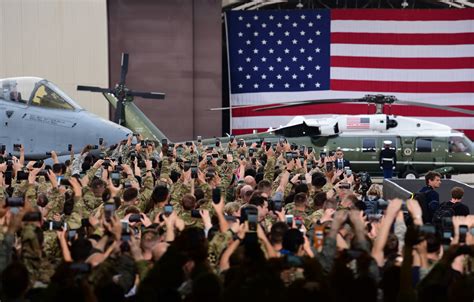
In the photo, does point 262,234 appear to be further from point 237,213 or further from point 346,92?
point 346,92

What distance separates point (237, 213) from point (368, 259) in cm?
258

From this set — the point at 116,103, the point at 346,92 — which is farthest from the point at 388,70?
the point at 116,103

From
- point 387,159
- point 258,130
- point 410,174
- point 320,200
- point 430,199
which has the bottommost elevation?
point 410,174

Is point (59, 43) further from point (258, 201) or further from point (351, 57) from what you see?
point (258, 201)

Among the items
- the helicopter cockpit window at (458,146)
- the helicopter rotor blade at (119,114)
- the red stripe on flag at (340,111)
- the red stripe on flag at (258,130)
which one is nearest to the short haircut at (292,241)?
the helicopter rotor blade at (119,114)

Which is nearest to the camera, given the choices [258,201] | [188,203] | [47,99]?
[188,203]

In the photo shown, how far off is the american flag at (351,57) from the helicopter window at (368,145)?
A: 6970mm

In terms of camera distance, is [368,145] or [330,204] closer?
[330,204]

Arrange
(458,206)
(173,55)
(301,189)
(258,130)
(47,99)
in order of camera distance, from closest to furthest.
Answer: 1. (301,189)
2. (458,206)
3. (47,99)
4. (173,55)
5. (258,130)

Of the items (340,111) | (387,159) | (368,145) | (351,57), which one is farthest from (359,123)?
(340,111)

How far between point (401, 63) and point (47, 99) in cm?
1473

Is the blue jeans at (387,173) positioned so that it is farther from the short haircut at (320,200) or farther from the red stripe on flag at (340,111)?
the short haircut at (320,200)

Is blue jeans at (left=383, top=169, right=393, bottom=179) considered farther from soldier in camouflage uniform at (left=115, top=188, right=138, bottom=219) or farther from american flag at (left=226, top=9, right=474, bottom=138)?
soldier in camouflage uniform at (left=115, top=188, right=138, bottom=219)

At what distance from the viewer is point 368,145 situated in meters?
21.4
